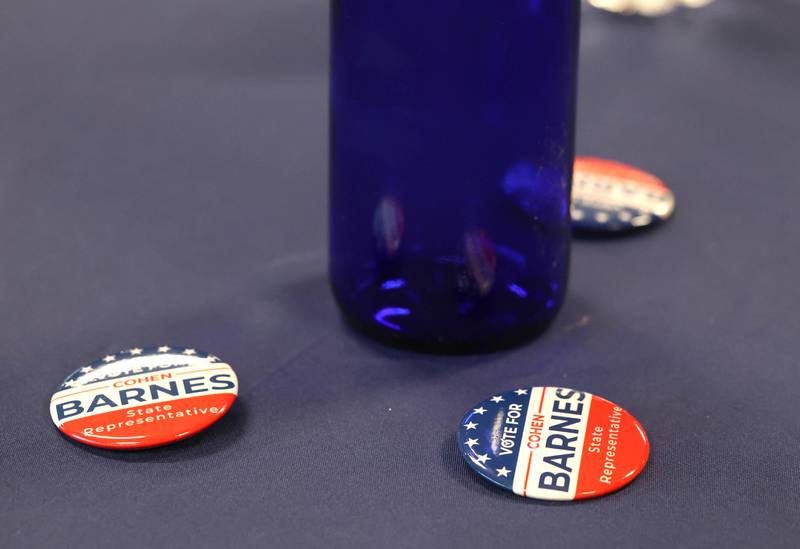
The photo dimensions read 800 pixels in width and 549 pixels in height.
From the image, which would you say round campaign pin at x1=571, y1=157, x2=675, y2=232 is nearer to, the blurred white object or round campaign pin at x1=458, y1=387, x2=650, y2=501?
round campaign pin at x1=458, y1=387, x2=650, y2=501

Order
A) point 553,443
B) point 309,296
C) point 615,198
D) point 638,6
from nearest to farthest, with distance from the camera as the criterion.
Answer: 1. point 553,443
2. point 309,296
3. point 615,198
4. point 638,6

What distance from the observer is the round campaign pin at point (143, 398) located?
0.60 metres

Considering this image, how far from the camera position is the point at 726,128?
3.37 feet

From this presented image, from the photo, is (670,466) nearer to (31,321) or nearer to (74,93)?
(31,321)

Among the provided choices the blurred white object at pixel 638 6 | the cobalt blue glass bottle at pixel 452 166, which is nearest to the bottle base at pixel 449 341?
the cobalt blue glass bottle at pixel 452 166

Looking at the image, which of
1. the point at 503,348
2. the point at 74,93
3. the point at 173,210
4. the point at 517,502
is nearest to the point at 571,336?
the point at 503,348

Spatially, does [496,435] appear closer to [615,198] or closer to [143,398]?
[143,398]

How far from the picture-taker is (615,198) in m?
0.88

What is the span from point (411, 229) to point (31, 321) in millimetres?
254

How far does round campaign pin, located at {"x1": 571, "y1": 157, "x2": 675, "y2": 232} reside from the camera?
0.85 metres

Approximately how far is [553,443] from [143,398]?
0.74ft

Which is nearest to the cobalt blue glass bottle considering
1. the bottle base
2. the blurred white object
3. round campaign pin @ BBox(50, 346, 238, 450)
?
the bottle base

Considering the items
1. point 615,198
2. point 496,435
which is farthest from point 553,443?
point 615,198

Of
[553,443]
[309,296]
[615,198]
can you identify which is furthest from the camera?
[615,198]
